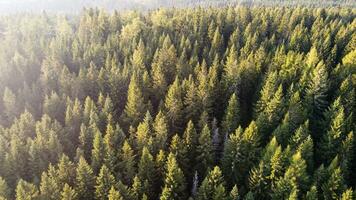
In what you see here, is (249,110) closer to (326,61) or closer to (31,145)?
(326,61)

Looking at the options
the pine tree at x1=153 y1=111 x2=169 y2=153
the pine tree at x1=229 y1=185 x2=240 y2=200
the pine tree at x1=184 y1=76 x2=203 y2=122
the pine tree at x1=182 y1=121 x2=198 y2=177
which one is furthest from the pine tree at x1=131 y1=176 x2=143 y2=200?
the pine tree at x1=184 y1=76 x2=203 y2=122

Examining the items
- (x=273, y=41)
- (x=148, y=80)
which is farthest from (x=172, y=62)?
(x=273, y=41)

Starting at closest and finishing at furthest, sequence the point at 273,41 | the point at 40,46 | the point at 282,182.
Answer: the point at 282,182 < the point at 273,41 < the point at 40,46

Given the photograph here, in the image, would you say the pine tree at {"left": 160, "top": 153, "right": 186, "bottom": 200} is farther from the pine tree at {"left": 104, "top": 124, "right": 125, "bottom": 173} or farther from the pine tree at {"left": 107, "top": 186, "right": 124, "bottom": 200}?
the pine tree at {"left": 104, "top": 124, "right": 125, "bottom": 173}

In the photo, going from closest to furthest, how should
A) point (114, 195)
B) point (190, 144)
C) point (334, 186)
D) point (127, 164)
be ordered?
point (114, 195)
point (334, 186)
point (127, 164)
point (190, 144)

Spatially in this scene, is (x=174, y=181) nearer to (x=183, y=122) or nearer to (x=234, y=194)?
(x=234, y=194)

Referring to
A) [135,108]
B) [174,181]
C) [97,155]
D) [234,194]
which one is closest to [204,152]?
[174,181]
